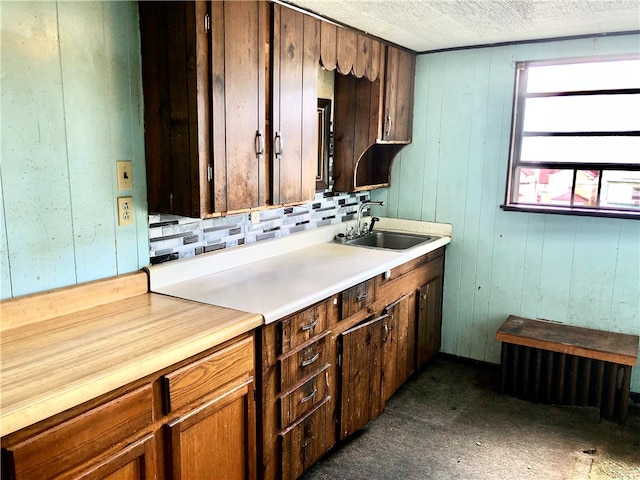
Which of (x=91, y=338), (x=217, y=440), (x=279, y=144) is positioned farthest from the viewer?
A: (x=279, y=144)

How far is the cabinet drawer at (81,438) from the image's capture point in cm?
125

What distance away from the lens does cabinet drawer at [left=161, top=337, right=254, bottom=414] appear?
1.63 meters

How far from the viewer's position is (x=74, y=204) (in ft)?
6.38

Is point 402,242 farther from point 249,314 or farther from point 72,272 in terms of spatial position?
point 72,272

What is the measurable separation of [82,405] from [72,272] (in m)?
0.72

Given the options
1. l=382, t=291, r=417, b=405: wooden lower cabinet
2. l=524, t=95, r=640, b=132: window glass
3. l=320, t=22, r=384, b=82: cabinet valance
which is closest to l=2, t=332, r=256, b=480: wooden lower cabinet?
l=382, t=291, r=417, b=405: wooden lower cabinet

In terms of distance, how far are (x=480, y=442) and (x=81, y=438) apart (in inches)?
82.1

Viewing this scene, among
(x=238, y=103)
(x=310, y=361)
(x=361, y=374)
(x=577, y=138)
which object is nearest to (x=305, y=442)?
(x=310, y=361)

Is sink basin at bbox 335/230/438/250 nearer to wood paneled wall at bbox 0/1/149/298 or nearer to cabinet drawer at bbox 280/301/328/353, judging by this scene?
cabinet drawer at bbox 280/301/328/353

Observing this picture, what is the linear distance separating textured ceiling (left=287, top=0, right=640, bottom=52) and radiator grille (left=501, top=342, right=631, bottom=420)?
188 centimetres

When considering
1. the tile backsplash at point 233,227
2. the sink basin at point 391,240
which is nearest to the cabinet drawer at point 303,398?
the tile backsplash at point 233,227

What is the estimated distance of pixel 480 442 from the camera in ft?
9.00

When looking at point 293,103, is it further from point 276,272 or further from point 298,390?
point 298,390

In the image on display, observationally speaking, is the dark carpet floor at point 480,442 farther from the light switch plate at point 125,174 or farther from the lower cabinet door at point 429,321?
the light switch plate at point 125,174
